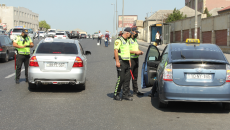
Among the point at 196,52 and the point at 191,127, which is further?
the point at 196,52

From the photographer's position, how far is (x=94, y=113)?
21.9ft

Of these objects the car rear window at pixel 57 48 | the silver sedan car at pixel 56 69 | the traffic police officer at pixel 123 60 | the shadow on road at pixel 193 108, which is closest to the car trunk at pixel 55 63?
the silver sedan car at pixel 56 69

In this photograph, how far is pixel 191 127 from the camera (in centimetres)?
566

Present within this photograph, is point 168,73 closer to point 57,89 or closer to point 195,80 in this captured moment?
point 195,80

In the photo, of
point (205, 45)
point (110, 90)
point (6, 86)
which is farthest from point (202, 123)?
point (6, 86)

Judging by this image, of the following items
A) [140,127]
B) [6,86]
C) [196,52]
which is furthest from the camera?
[6,86]

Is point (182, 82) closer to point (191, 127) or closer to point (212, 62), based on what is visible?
point (212, 62)

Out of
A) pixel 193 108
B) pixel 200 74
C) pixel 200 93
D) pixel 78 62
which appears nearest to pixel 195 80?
pixel 200 74

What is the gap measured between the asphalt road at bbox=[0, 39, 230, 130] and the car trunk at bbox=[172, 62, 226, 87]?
66 centimetres

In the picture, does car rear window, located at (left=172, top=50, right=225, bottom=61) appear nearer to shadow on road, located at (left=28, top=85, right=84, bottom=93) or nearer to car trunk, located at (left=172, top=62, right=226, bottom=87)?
car trunk, located at (left=172, top=62, right=226, bottom=87)

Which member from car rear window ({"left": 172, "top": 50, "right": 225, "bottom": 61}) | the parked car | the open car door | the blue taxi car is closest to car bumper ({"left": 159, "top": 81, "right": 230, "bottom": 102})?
the blue taxi car

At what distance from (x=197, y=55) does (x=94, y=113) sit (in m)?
2.48

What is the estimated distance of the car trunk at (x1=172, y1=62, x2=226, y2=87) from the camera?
656 cm

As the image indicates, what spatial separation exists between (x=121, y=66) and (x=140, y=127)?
105 inches
